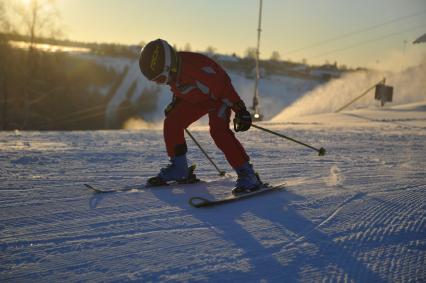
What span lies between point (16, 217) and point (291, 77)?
5659cm

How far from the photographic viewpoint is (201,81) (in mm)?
3475

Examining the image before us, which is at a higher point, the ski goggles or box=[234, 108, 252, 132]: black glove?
the ski goggles

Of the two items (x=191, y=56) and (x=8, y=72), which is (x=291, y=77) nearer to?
(x=8, y=72)

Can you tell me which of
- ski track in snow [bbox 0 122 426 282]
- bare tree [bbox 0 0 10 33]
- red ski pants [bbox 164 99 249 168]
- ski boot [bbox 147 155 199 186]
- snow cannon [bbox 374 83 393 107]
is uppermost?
bare tree [bbox 0 0 10 33]

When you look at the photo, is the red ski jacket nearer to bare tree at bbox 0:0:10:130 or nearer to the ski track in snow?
the ski track in snow

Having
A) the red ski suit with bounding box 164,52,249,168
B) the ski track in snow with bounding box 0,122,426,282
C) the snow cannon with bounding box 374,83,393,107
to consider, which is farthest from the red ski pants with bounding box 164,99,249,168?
the snow cannon with bounding box 374,83,393,107

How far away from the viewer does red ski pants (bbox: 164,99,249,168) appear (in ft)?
11.3

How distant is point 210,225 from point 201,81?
1319mm

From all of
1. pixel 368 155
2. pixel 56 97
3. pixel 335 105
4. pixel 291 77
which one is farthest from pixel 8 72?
pixel 291 77

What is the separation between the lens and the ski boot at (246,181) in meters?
3.42

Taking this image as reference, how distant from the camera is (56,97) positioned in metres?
28.2

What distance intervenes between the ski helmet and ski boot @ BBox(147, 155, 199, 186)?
0.76 metres

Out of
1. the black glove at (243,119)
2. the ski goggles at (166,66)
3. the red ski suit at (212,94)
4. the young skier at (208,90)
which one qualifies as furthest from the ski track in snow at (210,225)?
the ski goggles at (166,66)

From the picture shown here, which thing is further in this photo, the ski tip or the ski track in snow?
the ski tip
